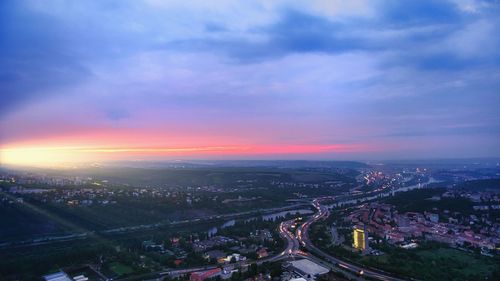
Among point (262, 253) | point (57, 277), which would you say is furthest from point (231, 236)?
point (57, 277)

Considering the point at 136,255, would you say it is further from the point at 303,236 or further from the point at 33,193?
the point at 33,193

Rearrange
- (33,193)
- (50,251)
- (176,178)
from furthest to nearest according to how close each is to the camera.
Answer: (176,178), (33,193), (50,251)

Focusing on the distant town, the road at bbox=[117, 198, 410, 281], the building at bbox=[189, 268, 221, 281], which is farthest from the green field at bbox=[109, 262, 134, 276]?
the building at bbox=[189, 268, 221, 281]

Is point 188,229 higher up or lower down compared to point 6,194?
lower down

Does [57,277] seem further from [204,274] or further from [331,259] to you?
[331,259]

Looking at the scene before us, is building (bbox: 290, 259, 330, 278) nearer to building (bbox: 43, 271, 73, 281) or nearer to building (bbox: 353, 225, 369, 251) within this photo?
building (bbox: 353, 225, 369, 251)

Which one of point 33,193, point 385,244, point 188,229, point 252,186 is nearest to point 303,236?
point 385,244

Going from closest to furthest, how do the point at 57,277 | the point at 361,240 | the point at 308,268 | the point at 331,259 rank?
the point at 57,277 → the point at 308,268 → the point at 331,259 → the point at 361,240

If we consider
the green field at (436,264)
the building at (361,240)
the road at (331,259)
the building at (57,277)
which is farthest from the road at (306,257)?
the building at (57,277)

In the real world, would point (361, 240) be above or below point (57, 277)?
above
